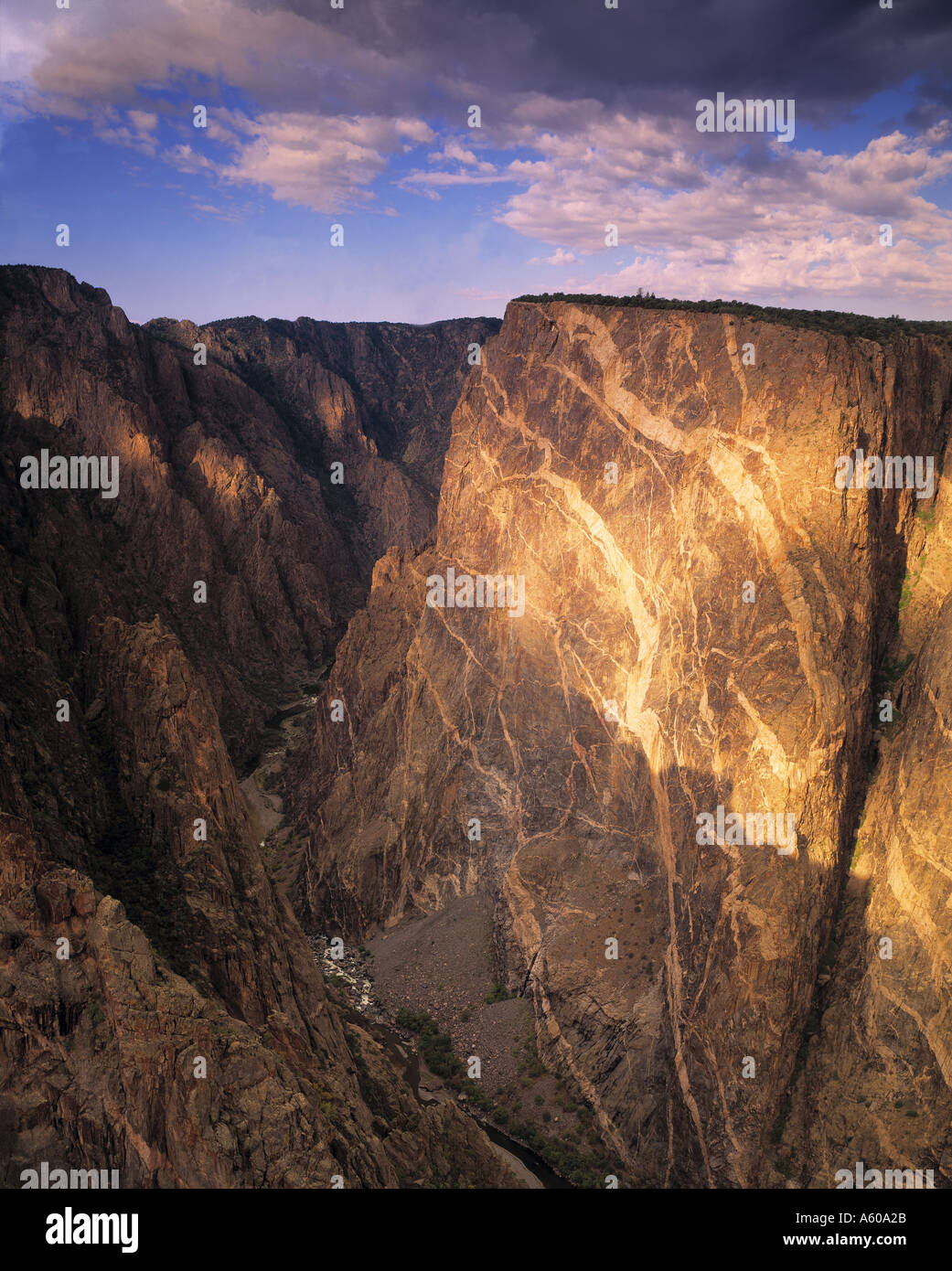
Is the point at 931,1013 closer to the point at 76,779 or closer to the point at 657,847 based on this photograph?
the point at 657,847

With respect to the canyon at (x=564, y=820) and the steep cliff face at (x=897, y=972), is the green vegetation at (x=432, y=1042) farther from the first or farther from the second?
the steep cliff face at (x=897, y=972)

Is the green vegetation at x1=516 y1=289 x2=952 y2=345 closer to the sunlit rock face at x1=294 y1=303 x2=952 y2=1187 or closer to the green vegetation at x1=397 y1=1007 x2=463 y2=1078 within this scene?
the sunlit rock face at x1=294 y1=303 x2=952 y2=1187

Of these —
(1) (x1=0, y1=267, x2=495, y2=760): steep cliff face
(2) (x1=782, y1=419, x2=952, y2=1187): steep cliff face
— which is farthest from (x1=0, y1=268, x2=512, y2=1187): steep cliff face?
(2) (x1=782, y1=419, x2=952, y2=1187): steep cliff face

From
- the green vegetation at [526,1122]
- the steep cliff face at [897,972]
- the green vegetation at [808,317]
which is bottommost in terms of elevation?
the green vegetation at [526,1122]

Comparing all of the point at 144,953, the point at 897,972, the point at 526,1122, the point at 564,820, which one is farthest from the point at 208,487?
the point at 897,972

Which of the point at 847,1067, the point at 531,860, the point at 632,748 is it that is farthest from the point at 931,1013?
the point at 531,860

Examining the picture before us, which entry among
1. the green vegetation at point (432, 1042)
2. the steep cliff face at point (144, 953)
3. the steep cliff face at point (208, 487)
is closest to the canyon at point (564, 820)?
the steep cliff face at point (144, 953)
